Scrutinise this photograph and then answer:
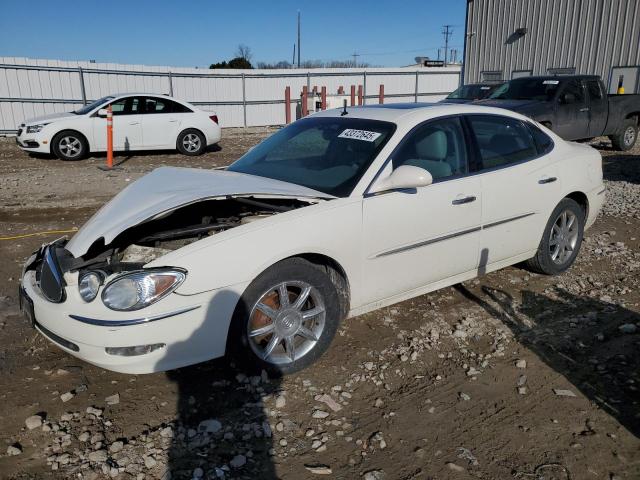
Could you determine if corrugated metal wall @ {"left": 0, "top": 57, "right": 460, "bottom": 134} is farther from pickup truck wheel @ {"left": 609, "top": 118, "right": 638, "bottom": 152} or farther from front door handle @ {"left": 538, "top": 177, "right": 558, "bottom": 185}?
front door handle @ {"left": 538, "top": 177, "right": 558, "bottom": 185}

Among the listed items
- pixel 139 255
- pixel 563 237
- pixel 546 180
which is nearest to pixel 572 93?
pixel 563 237

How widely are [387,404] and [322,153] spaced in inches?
76.5

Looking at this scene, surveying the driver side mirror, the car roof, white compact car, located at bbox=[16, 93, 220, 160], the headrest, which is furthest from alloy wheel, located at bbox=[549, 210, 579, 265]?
white compact car, located at bbox=[16, 93, 220, 160]

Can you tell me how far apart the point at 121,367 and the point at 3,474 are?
70 cm

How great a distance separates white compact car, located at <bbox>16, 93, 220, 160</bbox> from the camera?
12.3 m

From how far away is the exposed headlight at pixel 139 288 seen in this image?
114 inches

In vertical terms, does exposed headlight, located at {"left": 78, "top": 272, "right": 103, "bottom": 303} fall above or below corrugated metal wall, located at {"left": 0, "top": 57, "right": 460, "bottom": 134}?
below

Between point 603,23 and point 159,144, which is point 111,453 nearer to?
point 159,144

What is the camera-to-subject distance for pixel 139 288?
2.92 m

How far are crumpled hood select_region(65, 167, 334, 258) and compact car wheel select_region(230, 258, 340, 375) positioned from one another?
0.56m

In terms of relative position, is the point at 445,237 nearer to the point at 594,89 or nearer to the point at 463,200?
the point at 463,200

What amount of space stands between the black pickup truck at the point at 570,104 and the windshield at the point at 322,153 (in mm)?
7758

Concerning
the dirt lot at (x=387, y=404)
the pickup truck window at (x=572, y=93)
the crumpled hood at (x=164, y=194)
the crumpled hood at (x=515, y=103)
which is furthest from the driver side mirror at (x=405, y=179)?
the pickup truck window at (x=572, y=93)

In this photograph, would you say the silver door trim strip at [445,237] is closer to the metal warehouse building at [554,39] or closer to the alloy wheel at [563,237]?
the alloy wheel at [563,237]
